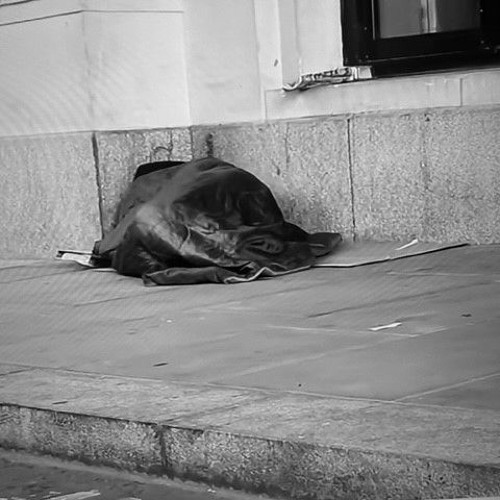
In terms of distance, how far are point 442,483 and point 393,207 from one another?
15.4 feet

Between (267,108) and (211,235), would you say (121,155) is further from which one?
(211,235)

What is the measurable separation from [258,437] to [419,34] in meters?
4.66

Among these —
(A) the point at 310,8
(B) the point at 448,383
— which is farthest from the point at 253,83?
(B) the point at 448,383

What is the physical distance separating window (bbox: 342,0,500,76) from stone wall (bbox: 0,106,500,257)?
33 centimetres

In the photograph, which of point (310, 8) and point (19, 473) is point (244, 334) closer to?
point (19, 473)

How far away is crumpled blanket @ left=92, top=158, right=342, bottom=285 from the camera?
7625 millimetres

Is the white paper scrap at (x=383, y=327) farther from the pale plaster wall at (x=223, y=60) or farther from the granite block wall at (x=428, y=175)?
the pale plaster wall at (x=223, y=60)

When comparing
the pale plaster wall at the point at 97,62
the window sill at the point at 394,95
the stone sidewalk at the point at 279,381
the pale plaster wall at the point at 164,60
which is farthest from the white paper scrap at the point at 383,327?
the pale plaster wall at the point at 97,62

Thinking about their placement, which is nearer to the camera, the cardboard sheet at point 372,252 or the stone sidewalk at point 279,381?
the stone sidewalk at point 279,381

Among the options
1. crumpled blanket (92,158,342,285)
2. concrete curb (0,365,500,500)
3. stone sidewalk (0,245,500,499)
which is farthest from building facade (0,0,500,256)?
concrete curb (0,365,500,500)

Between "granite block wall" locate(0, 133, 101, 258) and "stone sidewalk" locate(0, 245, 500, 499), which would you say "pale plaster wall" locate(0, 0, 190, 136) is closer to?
"granite block wall" locate(0, 133, 101, 258)

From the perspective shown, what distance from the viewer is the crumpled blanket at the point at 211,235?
7.62 meters

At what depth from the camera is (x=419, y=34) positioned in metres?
8.08

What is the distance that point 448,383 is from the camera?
4516 millimetres
